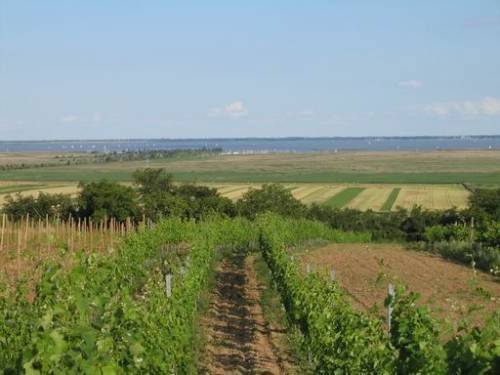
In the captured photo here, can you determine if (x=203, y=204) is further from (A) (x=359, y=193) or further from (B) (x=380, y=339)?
(B) (x=380, y=339)

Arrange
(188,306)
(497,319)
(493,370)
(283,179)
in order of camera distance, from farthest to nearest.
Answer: (283,179), (188,306), (497,319), (493,370)

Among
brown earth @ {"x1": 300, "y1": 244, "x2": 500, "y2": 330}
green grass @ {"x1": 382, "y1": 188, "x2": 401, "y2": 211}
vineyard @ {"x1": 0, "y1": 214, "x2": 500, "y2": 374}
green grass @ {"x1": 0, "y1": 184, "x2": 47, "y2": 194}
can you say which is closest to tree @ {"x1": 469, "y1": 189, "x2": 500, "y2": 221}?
brown earth @ {"x1": 300, "y1": 244, "x2": 500, "y2": 330}

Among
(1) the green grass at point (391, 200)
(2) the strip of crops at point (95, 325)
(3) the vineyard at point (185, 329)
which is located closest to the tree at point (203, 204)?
(1) the green grass at point (391, 200)

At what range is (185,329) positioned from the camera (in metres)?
9.28

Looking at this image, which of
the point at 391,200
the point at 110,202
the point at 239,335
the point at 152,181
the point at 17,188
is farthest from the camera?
the point at 17,188

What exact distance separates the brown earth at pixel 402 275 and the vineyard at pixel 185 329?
2.58 m

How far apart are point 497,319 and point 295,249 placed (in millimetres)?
23718

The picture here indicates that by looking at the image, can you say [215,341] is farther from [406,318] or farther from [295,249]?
[295,249]

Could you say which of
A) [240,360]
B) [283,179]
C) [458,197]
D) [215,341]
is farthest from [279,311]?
[283,179]

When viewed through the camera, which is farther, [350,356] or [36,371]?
[350,356]

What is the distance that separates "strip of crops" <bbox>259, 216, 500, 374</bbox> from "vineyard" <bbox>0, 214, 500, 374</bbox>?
0.01 m

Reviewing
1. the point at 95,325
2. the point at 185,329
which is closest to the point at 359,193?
the point at 185,329

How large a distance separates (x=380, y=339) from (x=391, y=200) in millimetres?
52495

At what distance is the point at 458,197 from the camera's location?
58688 mm
